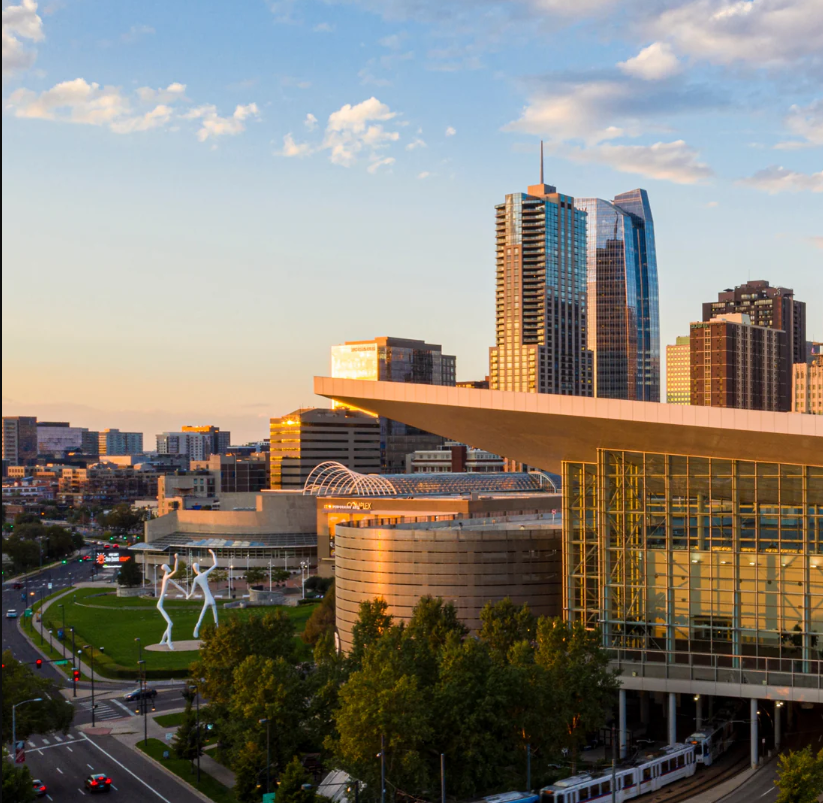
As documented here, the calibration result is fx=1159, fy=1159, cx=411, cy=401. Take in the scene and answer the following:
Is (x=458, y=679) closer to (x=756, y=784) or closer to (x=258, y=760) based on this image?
(x=258, y=760)

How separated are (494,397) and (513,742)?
2145cm

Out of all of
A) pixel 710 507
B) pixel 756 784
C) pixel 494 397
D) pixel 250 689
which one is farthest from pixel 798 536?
pixel 250 689

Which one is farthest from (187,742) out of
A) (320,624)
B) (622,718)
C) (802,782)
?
(320,624)

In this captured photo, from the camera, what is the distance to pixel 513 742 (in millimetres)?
60562

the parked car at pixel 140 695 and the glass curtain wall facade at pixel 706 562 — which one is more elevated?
the glass curtain wall facade at pixel 706 562

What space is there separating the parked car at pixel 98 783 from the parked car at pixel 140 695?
2154cm

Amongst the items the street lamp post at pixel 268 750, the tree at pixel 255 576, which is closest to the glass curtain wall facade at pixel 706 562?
the street lamp post at pixel 268 750

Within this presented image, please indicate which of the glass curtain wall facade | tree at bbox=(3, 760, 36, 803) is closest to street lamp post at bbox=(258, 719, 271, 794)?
tree at bbox=(3, 760, 36, 803)

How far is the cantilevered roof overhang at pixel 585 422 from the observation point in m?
64.9

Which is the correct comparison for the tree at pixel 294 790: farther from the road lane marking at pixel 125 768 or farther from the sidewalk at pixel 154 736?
the sidewalk at pixel 154 736

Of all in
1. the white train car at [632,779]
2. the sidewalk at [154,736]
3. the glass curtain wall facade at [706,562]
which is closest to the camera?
the white train car at [632,779]

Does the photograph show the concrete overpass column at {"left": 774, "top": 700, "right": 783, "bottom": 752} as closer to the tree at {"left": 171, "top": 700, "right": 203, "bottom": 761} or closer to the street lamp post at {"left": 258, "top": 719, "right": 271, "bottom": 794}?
the street lamp post at {"left": 258, "top": 719, "right": 271, "bottom": 794}

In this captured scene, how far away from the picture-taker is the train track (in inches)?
2474

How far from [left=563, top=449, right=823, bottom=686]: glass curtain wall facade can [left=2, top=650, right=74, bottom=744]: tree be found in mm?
35363
